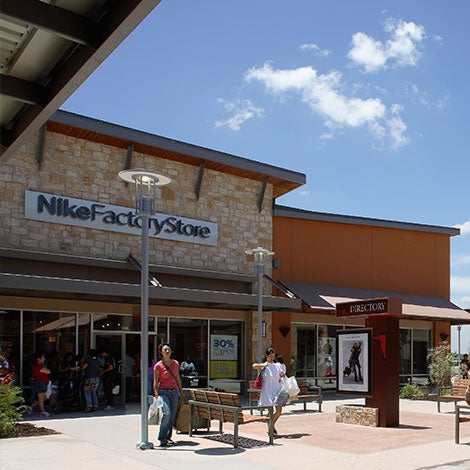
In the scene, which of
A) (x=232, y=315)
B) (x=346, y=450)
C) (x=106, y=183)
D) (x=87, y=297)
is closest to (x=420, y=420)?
(x=346, y=450)

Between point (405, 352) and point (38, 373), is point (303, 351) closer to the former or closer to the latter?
point (405, 352)

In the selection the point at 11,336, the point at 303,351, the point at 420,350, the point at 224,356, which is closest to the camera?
the point at 11,336

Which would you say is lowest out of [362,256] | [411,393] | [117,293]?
[411,393]

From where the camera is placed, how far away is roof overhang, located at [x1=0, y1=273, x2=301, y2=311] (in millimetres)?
14438

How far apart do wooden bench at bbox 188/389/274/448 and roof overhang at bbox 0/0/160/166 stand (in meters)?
6.44

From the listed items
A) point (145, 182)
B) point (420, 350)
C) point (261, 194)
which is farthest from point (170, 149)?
point (420, 350)

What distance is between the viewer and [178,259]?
773 inches

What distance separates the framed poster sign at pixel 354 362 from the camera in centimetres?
1409

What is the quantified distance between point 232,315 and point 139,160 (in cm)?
576

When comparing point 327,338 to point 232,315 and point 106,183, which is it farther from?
point 106,183

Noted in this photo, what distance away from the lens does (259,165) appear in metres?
21.5

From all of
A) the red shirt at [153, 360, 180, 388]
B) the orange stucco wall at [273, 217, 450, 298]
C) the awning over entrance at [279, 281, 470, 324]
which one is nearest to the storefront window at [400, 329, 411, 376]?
the awning over entrance at [279, 281, 470, 324]

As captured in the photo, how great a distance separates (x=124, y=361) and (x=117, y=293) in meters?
2.51

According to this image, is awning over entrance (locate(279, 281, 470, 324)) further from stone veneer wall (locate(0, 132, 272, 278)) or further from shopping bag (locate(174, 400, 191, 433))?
shopping bag (locate(174, 400, 191, 433))
